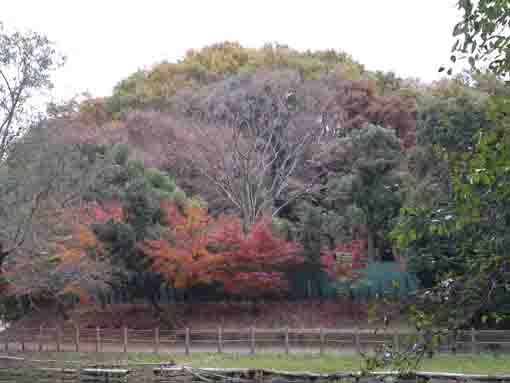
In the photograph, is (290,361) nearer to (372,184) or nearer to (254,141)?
(372,184)

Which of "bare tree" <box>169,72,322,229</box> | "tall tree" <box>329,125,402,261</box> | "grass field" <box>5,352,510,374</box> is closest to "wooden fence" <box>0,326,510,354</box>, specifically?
"grass field" <box>5,352,510,374</box>

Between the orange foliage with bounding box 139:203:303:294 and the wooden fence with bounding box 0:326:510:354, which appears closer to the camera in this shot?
the wooden fence with bounding box 0:326:510:354

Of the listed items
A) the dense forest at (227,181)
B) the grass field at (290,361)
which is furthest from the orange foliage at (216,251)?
the grass field at (290,361)

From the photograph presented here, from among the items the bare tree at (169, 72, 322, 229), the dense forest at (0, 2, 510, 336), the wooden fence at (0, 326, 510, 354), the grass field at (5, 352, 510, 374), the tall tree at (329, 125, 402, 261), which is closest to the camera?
the grass field at (5, 352, 510, 374)

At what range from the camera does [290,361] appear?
1984cm

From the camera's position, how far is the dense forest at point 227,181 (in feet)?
63.0

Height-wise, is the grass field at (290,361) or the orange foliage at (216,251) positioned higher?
the orange foliage at (216,251)

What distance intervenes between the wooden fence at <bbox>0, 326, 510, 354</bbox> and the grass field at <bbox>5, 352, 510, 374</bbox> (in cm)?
60

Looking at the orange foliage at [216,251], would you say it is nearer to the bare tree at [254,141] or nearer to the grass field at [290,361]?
the bare tree at [254,141]

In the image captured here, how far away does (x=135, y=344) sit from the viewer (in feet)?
77.4

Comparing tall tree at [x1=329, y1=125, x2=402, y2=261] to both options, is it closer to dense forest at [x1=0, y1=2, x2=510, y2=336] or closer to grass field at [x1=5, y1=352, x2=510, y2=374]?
dense forest at [x1=0, y1=2, x2=510, y2=336]

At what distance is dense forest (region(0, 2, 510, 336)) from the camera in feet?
63.0

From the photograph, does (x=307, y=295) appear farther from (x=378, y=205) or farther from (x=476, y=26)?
(x=476, y=26)

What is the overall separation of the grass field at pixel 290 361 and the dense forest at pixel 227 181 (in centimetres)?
282
